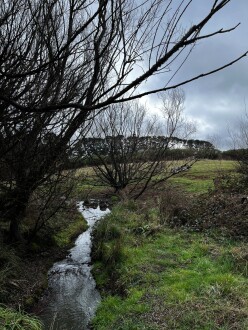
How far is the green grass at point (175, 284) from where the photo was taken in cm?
566

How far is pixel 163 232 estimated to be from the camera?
11164mm

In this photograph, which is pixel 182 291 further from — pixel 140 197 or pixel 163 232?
pixel 140 197

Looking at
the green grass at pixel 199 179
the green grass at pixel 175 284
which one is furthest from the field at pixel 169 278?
the green grass at pixel 199 179

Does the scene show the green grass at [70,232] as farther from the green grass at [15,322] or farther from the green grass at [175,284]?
the green grass at [15,322]

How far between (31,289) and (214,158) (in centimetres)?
3842

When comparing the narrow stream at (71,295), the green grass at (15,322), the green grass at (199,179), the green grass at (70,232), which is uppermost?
the green grass at (199,179)

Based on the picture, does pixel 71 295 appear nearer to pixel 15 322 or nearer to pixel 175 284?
pixel 175 284

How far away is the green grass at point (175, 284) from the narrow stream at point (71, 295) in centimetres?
26

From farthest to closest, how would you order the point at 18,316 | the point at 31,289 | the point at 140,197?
the point at 140,197 < the point at 31,289 < the point at 18,316

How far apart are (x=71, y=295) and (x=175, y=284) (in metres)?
2.25

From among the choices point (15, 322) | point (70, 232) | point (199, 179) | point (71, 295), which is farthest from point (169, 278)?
point (199, 179)

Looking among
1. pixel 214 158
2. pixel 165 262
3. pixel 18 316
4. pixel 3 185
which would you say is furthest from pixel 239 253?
pixel 214 158

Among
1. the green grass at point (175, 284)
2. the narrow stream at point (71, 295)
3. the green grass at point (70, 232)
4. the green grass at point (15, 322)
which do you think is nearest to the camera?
the green grass at point (15, 322)

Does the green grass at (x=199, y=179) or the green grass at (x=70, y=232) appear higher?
the green grass at (x=199, y=179)
